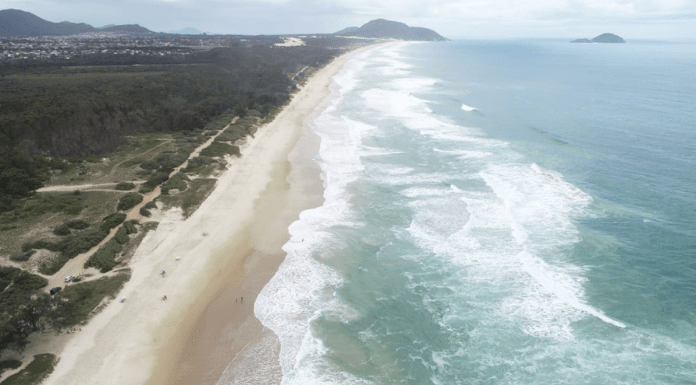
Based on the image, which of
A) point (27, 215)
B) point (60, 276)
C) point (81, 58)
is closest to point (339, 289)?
point (60, 276)

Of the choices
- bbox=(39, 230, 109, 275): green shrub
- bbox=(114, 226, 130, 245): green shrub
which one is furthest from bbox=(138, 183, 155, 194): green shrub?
bbox=(114, 226, 130, 245): green shrub

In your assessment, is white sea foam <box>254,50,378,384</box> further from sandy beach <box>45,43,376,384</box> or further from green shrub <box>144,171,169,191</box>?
green shrub <box>144,171,169,191</box>

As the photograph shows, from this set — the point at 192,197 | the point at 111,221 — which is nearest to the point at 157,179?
the point at 192,197

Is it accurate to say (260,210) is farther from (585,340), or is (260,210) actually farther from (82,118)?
(82,118)

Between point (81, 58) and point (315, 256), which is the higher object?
point (81, 58)

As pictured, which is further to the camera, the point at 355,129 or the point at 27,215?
the point at 355,129

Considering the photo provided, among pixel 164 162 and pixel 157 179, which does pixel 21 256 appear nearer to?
pixel 157 179
